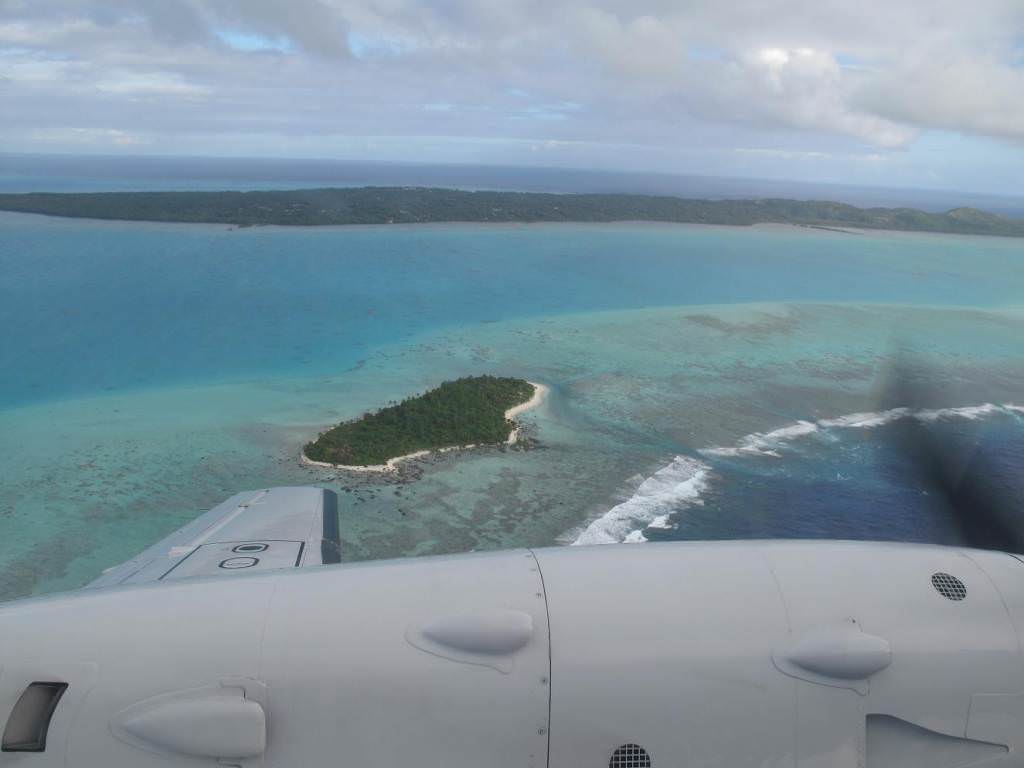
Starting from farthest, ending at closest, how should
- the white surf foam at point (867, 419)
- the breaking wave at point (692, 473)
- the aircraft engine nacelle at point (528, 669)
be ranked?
the white surf foam at point (867, 419) < the breaking wave at point (692, 473) < the aircraft engine nacelle at point (528, 669)

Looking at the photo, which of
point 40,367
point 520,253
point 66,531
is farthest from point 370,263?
point 66,531

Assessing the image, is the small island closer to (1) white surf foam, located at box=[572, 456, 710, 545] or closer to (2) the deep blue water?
(1) white surf foam, located at box=[572, 456, 710, 545]

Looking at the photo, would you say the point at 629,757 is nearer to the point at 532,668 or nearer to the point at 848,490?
the point at 532,668

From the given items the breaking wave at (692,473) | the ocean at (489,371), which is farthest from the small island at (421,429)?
the breaking wave at (692,473)

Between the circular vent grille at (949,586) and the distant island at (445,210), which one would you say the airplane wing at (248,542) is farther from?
the distant island at (445,210)

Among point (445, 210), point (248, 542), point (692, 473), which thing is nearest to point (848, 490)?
point (692, 473)

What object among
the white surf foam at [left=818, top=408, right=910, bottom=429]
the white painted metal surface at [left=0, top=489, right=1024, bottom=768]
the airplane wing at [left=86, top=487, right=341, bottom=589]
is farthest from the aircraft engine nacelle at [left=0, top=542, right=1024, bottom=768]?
the white surf foam at [left=818, top=408, right=910, bottom=429]
